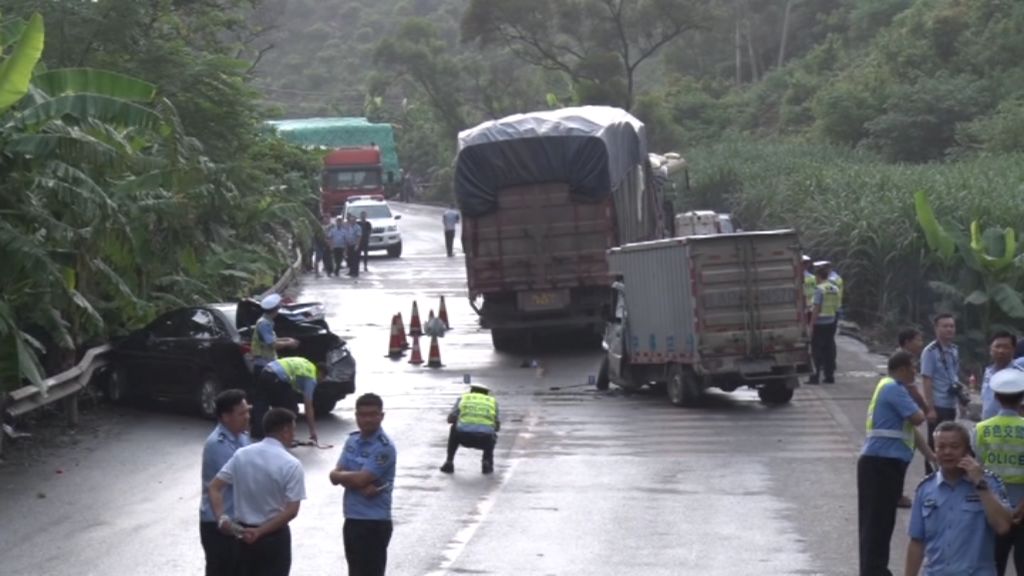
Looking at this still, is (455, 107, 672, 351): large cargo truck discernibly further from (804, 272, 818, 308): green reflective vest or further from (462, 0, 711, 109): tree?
(462, 0, 711, 109): tree

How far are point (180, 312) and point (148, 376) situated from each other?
960 mm

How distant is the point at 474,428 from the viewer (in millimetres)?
17562

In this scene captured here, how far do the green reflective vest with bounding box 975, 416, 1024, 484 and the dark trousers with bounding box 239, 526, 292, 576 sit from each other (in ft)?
13.4

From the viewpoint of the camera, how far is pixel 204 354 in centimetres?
2205

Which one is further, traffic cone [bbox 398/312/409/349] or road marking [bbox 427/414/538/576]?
traffic cone [bbox 398/312/409/349]

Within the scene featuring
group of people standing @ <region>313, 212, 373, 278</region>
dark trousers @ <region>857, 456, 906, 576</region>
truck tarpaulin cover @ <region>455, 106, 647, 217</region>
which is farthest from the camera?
group of people standing @ <region>313, 212, 373, 278</region>

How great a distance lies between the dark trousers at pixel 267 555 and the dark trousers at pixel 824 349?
1523cm

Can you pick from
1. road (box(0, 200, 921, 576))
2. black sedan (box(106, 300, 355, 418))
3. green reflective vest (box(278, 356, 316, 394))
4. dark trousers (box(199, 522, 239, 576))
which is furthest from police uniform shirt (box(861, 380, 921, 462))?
black sedan (box(106, 300, 355, 418))

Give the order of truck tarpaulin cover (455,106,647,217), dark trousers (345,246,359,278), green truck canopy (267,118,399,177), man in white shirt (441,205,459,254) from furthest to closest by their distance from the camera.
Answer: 1. green truck canopy (267,118,399,177)
2. man in white shirt (441,205,459,254)
3. dark trousers (345,246,359,278)
4. truck tarpaulin cover (455,106,647,217)

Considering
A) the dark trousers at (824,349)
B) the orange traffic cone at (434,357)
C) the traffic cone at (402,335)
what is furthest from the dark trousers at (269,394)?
the traffic cone at (402,335)

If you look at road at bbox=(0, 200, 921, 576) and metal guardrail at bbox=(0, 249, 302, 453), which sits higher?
A: metal guardrail at bbox=(0, 249, 302, 453)

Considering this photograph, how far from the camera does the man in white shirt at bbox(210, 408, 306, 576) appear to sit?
9.77 m

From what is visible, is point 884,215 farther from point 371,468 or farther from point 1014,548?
point 371,468

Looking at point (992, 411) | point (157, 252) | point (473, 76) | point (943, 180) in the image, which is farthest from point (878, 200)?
point (473, 76)
